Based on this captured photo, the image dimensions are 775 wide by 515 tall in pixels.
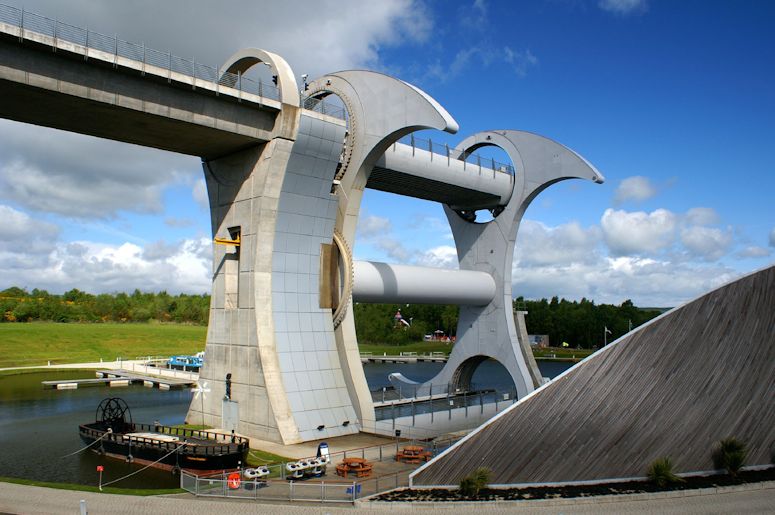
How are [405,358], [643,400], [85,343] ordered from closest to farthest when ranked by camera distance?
[643,400] → [85,343] → [405,358]

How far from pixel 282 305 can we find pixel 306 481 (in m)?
9.59

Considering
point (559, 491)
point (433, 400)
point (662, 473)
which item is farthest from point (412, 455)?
point (433, 400)

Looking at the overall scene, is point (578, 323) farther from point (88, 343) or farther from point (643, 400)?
point (643, 400)

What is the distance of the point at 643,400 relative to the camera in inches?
770

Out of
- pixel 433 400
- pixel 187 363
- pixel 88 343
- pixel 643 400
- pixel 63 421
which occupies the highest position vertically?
pixel 88 343

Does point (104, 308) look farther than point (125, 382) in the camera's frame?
Yes

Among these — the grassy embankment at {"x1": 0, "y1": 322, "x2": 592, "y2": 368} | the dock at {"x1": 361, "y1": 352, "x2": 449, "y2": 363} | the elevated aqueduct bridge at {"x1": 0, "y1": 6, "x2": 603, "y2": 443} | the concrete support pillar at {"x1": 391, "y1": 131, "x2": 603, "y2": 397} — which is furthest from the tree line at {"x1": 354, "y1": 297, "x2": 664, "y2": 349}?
the elevated aqueduct bridge at {"x1": 0, "y1": 6, "x2": 603, "y2": 443}

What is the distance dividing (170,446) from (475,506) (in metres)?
13.8

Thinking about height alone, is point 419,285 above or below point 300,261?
below

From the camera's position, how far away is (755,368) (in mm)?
19719

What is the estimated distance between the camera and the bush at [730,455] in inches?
782

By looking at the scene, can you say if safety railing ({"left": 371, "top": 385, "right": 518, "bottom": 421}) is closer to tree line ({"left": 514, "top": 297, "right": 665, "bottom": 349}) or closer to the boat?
the boat

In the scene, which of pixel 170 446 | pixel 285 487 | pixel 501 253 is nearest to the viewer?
pixel 285 487

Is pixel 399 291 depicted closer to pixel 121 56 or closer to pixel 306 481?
pixel 306 481
